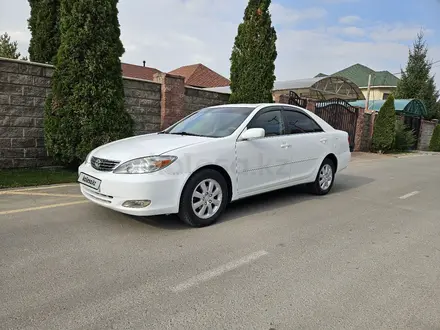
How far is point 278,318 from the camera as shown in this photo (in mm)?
2646

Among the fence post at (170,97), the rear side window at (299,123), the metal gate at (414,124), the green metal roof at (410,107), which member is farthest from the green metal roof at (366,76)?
the rear side window at (299,123)

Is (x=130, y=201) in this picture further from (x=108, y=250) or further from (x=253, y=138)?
(x=253, y=138)

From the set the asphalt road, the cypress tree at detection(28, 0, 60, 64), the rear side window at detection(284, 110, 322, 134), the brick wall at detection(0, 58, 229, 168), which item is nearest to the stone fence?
the brick wall at detection(0, 58, 229, 168)

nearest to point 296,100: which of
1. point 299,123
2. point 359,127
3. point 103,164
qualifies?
point 359,127

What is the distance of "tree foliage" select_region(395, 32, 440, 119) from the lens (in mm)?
30484

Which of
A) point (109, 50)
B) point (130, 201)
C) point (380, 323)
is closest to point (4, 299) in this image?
point (130, 201)

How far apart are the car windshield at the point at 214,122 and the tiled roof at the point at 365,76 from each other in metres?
40.9

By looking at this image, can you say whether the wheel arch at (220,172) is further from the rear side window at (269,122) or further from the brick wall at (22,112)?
the brick wall at (22,112)

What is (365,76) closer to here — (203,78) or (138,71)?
(203,78)

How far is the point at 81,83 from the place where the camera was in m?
7.42

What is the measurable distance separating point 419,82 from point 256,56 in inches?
982

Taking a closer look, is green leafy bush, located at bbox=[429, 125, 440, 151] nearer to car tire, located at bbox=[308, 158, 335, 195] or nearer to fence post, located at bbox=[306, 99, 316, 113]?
fence post, located at bbox=[306, 99, 316, 113]

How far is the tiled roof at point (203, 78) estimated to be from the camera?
120 feet

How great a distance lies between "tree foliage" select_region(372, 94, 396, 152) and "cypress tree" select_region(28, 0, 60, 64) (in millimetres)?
15235
